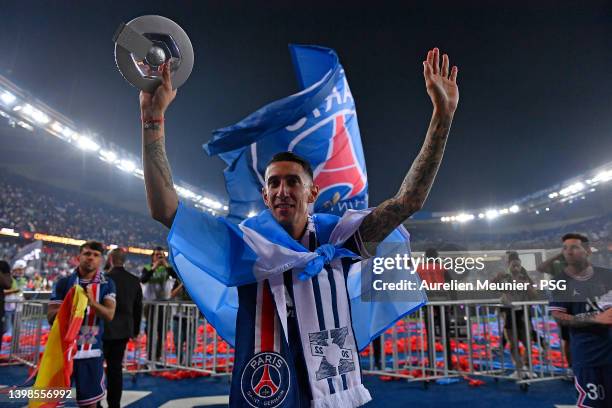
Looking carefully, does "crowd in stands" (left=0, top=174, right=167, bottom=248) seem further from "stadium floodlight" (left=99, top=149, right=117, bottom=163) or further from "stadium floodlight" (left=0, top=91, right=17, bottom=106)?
"stadium floodlight" (left=0, top=91, right=17, bottom=106)

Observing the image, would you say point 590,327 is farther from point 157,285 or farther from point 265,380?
point 157,285

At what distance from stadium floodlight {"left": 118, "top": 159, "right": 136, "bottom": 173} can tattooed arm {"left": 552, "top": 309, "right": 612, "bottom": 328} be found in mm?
30354

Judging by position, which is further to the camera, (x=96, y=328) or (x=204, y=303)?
(x=96, y=328)

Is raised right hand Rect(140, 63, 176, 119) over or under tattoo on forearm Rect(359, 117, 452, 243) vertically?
over

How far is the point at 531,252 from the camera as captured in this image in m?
4.25

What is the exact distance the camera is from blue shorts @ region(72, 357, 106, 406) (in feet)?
14.4

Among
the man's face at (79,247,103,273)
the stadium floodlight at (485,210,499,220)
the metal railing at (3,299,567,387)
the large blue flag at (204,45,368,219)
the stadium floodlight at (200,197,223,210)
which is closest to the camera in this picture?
the man's face at (79,247,103,273)

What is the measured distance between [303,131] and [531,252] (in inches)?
126

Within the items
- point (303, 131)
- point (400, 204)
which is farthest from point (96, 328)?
point (400, 204)

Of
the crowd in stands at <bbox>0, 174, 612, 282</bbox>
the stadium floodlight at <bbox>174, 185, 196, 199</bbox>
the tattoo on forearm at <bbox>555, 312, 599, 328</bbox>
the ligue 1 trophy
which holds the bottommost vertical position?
the tattoo on forearm at <bbox>555, 312, 599, 328</bbox>

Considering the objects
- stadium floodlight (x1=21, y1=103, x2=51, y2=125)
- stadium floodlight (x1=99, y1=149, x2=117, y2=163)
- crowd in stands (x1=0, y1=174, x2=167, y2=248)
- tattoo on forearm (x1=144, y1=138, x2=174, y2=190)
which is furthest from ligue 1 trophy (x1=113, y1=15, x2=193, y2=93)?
crowd in stands (x1=0, y1=174, x2=167, y2=248)

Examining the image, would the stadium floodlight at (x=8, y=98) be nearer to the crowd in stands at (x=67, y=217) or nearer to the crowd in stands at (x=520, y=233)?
the crowd in stands at (x=67, y=217)

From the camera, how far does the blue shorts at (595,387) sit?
3762mm

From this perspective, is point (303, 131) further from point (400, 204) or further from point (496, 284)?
point (400, 204)
